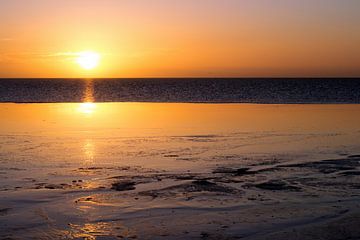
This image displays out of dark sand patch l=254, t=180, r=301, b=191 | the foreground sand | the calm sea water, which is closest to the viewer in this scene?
the foreground sand

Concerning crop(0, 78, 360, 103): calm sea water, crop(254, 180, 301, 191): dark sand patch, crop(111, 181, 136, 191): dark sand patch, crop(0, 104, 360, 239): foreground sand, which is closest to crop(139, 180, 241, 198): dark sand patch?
crop(0, 104, 360, 239): foreground sand

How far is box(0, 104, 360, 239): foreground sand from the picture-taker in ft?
31.7

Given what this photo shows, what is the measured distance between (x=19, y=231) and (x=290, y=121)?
2250 centimetres

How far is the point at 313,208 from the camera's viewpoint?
10875mm

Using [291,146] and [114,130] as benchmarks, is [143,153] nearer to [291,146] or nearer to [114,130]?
[291,146]

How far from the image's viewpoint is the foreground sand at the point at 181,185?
9648 mm

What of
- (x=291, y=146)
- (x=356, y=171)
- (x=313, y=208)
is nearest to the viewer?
(x=313, y=208)

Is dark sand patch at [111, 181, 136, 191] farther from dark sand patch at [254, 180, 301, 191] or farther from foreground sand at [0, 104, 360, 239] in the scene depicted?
dark sand patch at [254, 180, 301, 191]

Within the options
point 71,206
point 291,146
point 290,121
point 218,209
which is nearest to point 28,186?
point 71,206

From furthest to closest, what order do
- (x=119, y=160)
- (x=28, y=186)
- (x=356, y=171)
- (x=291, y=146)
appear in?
1. (x=291, y=146)
2. (x=119, y=160)
3. (x=356, y=171)
4. (x=28, y=186)

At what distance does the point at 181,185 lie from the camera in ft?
42.8

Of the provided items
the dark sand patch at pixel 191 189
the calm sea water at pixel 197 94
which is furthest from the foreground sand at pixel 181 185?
the calm sea water at pixel 197 94

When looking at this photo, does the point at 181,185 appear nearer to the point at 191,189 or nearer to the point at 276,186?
the point at 191,189

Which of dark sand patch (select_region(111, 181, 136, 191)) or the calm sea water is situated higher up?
the calm sea water
